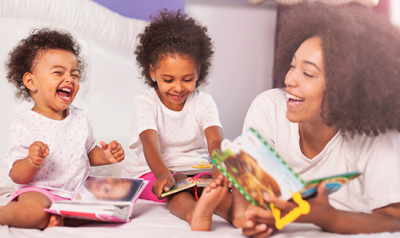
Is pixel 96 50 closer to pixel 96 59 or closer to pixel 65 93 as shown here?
pixel 96 59

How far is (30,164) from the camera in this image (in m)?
1.07

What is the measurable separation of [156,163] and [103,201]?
27cm

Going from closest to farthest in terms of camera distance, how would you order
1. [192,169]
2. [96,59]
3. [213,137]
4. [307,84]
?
1. [307,84]
2. [192,169]
3. [213,137]
4. [96,59]

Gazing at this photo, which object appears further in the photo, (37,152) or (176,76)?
(176,76)

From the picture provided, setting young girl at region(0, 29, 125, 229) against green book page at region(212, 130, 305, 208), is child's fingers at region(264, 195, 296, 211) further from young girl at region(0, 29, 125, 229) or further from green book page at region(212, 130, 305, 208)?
young girl at region(0, 29, 125, 229)

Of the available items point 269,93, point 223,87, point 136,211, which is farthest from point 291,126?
point 223,87

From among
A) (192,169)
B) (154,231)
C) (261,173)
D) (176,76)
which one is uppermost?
(176,76)

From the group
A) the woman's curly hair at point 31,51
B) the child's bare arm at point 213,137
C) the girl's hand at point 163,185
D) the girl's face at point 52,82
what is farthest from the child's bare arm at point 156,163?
the woman's curly hair at point 31,51

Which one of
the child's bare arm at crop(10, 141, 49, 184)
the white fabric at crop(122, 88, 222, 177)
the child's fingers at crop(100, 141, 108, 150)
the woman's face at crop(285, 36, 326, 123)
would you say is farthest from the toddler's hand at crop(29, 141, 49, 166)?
the woman's face at crop(285, 36, 326, 123)

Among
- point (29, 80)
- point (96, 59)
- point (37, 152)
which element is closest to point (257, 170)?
point (37, 152)

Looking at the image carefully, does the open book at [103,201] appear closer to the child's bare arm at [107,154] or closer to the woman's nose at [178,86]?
the child's bare arm at [107,154]

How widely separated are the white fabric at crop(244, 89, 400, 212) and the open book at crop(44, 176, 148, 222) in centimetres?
47

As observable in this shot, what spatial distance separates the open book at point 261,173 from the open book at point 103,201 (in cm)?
37

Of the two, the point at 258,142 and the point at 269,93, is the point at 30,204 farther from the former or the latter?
the point at 269,93
